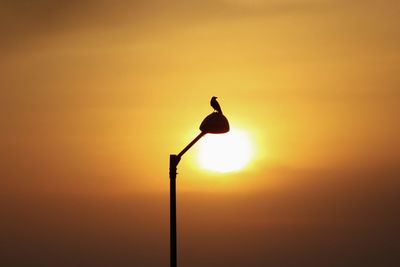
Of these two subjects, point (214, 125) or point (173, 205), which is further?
point (214, 125)

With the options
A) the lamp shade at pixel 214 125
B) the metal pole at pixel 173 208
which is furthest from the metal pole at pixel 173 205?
the lamp shade at pixel 214 125

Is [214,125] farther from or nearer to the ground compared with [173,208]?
farther from the ground

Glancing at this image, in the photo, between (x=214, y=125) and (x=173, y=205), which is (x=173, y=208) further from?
(x=214, y=125)

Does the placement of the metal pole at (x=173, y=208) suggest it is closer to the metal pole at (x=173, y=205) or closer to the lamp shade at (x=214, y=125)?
the metal pole at (x=173, y=205)

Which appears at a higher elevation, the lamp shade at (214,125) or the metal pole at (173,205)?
the lamp shade at (214,125)

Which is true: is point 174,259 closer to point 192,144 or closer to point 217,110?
point 192,144

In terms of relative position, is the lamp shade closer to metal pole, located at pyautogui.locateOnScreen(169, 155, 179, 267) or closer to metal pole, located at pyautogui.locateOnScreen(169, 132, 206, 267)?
metal pole, located at pyautogui.locateOnScreen(169, 132, 206, 267)

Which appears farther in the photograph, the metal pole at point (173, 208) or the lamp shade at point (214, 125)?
the lamp shade at point (214, 125)

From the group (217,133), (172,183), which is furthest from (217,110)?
(172,183)

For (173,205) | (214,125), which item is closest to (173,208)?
(173,205)

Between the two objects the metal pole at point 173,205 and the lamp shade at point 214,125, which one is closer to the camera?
the metal pole at point 173,205

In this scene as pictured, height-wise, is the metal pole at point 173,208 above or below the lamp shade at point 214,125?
below

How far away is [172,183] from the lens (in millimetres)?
11906

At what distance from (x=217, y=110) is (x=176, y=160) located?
1.68m
